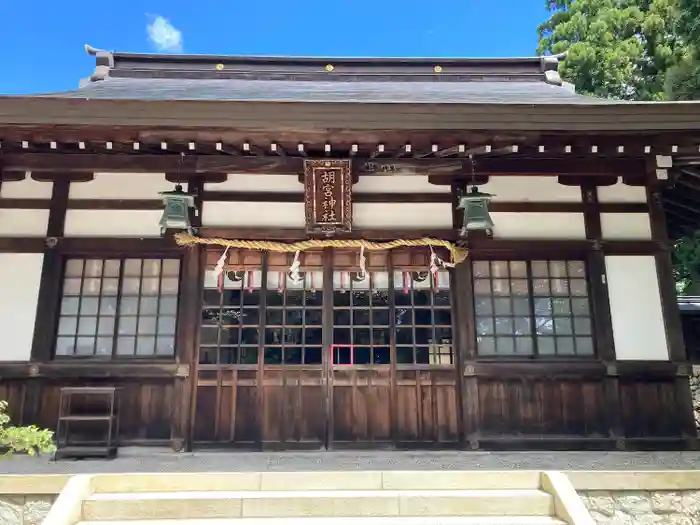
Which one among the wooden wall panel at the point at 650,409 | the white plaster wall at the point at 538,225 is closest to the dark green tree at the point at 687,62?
the white plaster wall at the point at 538,225

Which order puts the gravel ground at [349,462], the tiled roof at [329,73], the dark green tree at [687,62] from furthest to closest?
1. the dark green tree at [687,62]
2. the tiled roof at [329,73]
3. the gravel ground at [349,462]

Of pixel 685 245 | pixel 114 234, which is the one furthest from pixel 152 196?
pixel 685 245

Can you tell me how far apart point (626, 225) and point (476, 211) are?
75.9 inches

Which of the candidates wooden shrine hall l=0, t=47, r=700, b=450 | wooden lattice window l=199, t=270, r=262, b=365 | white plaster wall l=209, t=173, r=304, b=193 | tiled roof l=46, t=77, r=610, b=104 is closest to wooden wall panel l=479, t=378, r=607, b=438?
wooden shrine hall l=0, t=47, r=700, b=450

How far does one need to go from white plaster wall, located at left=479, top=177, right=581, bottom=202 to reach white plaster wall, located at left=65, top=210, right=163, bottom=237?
151 inches

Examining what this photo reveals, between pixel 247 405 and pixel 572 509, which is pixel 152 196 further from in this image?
pixel 572 509

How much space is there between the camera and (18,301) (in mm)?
5473

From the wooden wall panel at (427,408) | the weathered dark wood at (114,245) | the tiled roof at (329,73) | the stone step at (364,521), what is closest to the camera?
the stone step at (364,521)

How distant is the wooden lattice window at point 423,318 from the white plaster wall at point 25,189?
4.12 m

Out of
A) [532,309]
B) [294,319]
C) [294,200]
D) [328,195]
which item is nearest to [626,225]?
[532,309]

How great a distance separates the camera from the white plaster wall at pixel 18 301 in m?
5.38

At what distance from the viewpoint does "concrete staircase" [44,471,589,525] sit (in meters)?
3.41

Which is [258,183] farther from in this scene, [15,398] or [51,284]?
[15,398]

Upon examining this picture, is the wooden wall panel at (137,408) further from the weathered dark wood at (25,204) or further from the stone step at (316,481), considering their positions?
the weathered dark wood at (25,204)
